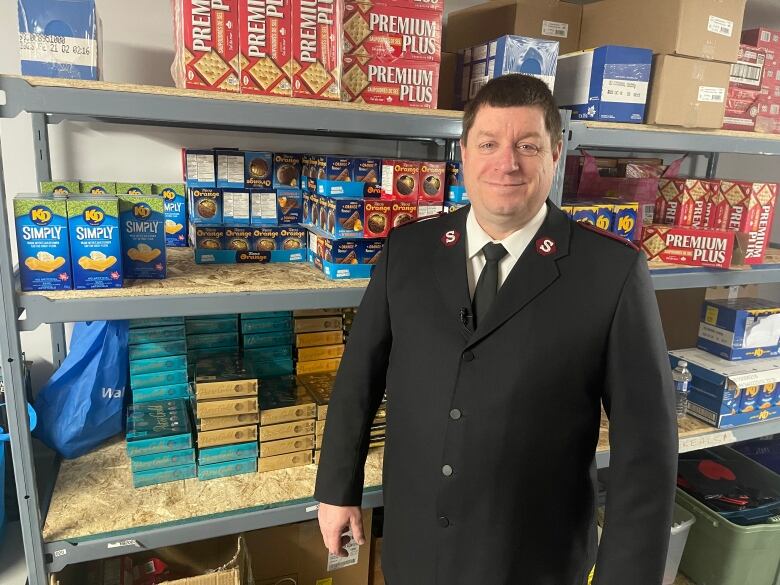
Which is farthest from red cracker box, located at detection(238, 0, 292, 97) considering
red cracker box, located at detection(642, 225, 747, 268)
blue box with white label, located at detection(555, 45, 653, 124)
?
red cracker box, located at detection(642, 225, 747, 268)

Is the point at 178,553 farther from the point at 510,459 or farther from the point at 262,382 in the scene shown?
the point at 510,459

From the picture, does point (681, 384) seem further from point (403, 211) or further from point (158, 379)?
point (158, 379)

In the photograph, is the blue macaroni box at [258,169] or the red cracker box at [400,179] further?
the blue macaroni box at [258,169]

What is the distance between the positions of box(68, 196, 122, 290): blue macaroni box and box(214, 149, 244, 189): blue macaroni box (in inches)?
17.9

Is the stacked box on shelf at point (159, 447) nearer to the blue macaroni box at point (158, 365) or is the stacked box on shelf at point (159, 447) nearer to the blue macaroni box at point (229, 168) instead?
the blue macaroni box at point (158, 365)

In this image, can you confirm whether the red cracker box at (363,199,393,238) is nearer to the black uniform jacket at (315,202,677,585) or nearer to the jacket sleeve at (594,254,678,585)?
the black uniform jacket at (315,202,677,585)

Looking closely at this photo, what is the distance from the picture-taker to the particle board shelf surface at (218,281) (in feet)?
4.76

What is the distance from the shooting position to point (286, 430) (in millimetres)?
1846

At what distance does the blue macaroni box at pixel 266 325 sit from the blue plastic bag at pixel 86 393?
0.39 metres

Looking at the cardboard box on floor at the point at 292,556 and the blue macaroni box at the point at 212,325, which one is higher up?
the blue macaroni box at the point at 212,325

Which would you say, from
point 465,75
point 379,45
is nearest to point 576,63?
point 465,75

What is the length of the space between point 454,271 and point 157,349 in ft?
3.46

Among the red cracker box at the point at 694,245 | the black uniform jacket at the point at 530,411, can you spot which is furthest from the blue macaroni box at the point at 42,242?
the red cracker box at the point at 694,245

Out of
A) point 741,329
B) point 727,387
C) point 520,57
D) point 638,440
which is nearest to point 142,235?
point 520,57
